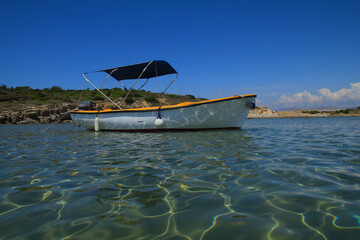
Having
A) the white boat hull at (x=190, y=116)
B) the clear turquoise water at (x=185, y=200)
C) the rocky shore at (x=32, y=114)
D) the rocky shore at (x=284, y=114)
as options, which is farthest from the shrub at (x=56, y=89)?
the clear turquoise water at (x=185, y=200)

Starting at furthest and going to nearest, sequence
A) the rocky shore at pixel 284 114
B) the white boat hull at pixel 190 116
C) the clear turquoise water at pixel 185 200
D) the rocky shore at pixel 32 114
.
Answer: the rocky shore at pixel 284 114 < the rocky shore at pixel 32 114 < the white boat hull at pixel 190 116 < the clear turquoise water at pixel 185 200

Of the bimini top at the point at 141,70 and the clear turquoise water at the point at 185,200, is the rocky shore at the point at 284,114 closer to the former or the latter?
the bimini top at the point at 141,70

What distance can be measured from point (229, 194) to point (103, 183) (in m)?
1.50

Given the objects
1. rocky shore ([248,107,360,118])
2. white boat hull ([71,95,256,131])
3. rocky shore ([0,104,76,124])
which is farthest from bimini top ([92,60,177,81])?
rocky shore ([248,107,360,118])

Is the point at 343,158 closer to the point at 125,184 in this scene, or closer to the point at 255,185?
the point at 255,185

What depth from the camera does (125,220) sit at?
156cm

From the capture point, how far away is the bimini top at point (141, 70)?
1040 cm

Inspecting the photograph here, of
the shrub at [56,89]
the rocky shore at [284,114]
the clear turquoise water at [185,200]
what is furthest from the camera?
the rocky shore at [284,114]

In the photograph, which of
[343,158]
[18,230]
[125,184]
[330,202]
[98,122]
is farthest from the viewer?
[98,122]

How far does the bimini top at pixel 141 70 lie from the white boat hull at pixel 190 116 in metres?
2.14

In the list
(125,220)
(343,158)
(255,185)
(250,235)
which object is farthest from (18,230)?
(343,158)

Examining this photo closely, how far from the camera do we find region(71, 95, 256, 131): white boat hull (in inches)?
350

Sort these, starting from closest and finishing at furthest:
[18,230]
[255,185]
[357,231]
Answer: [357,231]
[18,230]
[255,185]

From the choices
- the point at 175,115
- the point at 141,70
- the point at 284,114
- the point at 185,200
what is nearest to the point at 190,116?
the point at 175,115
